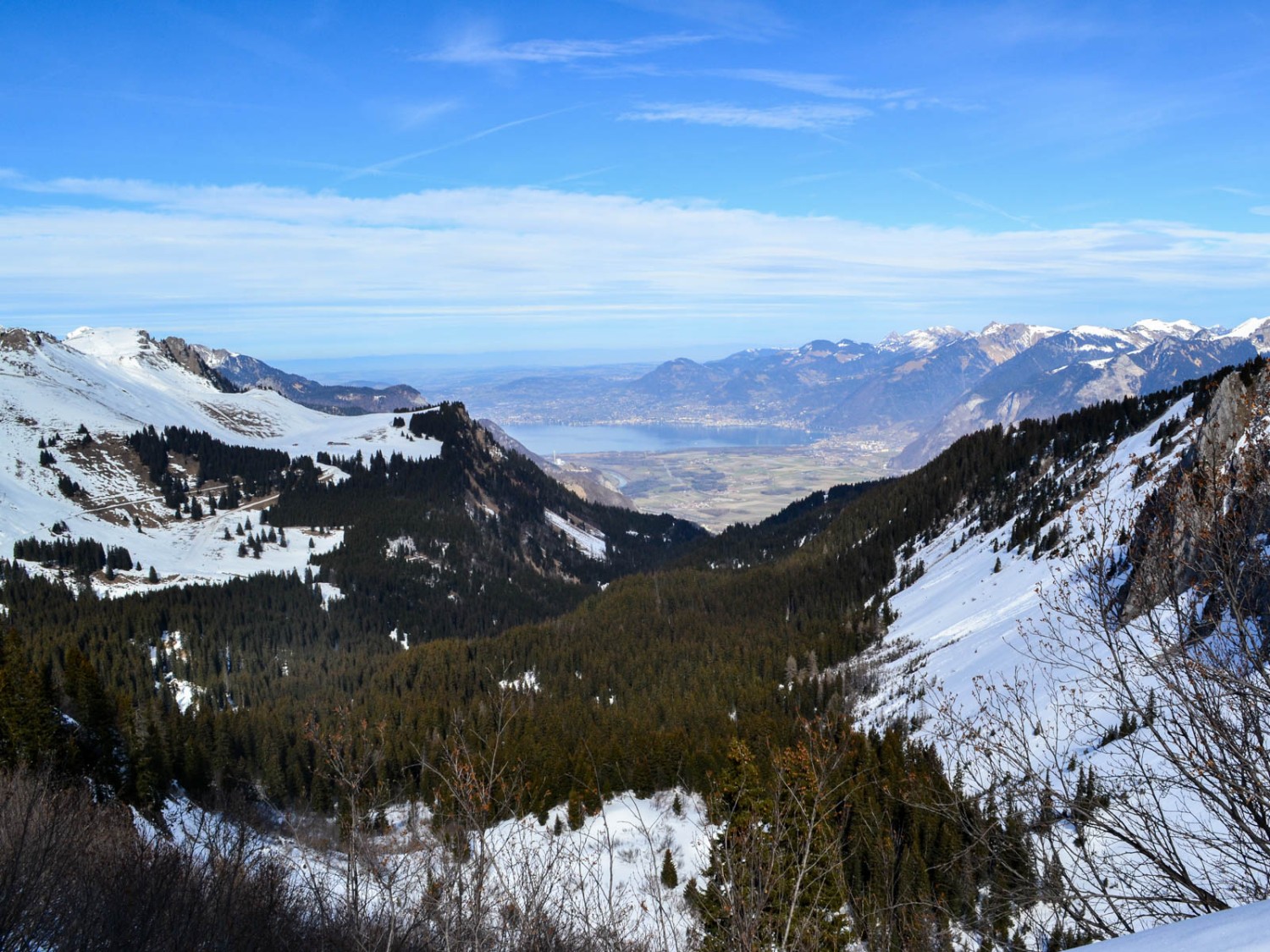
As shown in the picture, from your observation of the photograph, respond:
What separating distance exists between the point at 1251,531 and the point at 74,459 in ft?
599

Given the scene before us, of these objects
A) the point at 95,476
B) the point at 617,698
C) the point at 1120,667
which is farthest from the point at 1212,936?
the point at 95,476

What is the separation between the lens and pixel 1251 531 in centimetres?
1176

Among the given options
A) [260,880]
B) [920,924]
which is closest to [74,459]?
[260,880]

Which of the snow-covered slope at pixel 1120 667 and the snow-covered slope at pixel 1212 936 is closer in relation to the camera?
the snow-covered slope at pixel 1212 936

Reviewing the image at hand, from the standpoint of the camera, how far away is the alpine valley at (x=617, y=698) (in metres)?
11.1

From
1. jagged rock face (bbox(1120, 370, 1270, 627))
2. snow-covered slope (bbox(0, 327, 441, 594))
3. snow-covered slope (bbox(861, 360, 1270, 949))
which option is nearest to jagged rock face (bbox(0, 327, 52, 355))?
snow-covered slope (bbox(0, 327, 441, 594))

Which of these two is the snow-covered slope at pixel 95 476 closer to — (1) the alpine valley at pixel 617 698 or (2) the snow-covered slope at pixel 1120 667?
(1) the alpine valley at pixel 617 698

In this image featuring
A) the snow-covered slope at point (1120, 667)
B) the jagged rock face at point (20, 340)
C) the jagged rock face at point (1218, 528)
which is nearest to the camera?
the snow-covered slope at point (1120, 667)

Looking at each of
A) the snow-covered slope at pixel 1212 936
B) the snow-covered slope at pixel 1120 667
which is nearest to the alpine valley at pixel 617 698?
the snow-covered slope at pixel 1212 936

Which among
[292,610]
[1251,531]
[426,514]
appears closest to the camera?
[1251,531]

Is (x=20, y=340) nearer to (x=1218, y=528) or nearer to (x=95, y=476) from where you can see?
(x=95, y=476)

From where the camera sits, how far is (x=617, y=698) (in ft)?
240

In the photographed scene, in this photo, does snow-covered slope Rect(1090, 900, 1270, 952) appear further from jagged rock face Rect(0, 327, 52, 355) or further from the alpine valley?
jagged rock face Rect(0, 327, 52, 355)

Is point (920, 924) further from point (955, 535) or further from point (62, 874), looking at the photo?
point (955, 535)
